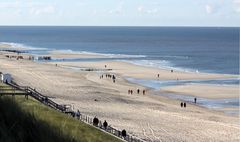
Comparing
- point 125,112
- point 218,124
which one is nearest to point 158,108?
point 125,112

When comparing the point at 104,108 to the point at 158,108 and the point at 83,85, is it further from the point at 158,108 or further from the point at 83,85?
the point at 83,85

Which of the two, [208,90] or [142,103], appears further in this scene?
[208,90]

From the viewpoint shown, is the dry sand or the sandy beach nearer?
the sandy beach

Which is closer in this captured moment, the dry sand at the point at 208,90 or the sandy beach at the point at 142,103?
the sandy beach at the point at 142,103

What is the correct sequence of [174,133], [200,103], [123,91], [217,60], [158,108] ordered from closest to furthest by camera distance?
1. [174,133]
2. [158,108]
3. [200,103]
4. [123,91]
5. [217,60]

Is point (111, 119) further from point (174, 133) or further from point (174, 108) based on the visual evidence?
point (174, 108)

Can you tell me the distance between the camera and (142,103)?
44.7m

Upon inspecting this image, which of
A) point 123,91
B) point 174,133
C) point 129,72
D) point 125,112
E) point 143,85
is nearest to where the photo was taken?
point 174,133

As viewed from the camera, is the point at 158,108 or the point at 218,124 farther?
the point at 158,108

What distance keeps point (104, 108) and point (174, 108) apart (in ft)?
22.3

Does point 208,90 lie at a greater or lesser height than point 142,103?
greater

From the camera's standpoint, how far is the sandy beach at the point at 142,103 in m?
30.2

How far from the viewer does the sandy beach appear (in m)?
30.2

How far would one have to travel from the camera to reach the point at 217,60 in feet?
327
